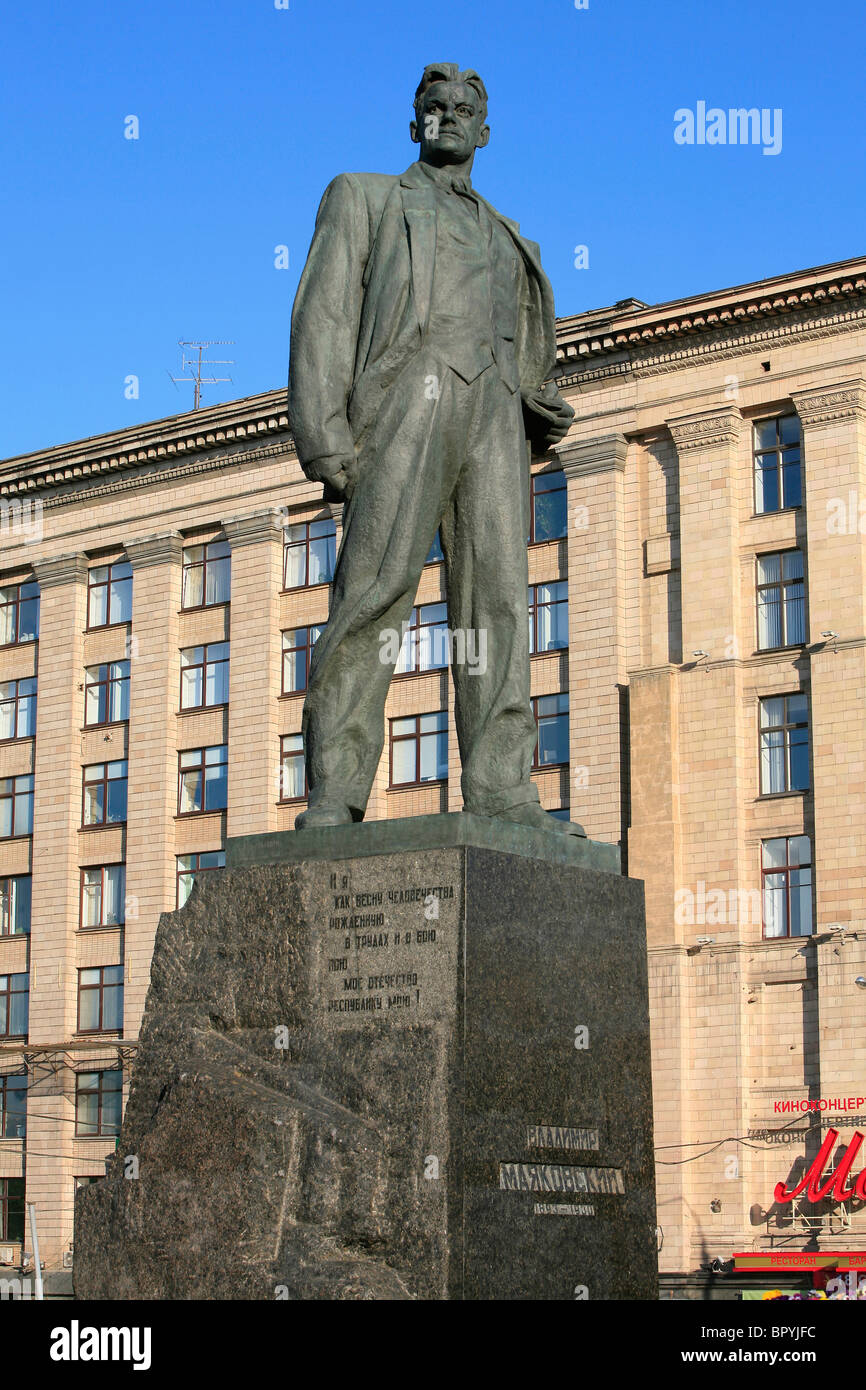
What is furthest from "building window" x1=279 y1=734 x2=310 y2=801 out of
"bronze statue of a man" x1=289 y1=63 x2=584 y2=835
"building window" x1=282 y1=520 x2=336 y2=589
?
"bronze statue of a man" x1=289 y1=63 x2=584 y2=835

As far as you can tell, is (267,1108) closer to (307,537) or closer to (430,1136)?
(430,1136)

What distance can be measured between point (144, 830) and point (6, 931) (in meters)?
5.45

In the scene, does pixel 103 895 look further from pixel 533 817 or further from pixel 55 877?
pixel 533 817

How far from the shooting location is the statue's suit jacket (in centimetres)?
962

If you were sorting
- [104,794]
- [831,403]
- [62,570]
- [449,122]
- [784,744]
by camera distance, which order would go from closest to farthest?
[449,122]
[784,744]
[831,403]
[104,794]
[62,570]

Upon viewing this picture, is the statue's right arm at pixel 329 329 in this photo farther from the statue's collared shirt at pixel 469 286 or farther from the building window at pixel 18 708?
the building window at pixel 18 708

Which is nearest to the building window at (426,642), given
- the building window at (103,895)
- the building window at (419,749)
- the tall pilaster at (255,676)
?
the building window at (419,749)

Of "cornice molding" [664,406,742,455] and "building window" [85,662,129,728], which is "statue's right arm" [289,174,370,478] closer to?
"cornice molding" [664,406,742,455]

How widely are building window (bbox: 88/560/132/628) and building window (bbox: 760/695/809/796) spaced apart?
18484mm

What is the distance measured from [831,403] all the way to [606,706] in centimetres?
789

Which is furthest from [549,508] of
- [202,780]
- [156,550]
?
[156,550]

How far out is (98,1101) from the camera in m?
50.5

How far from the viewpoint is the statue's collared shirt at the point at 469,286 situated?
9.73m
